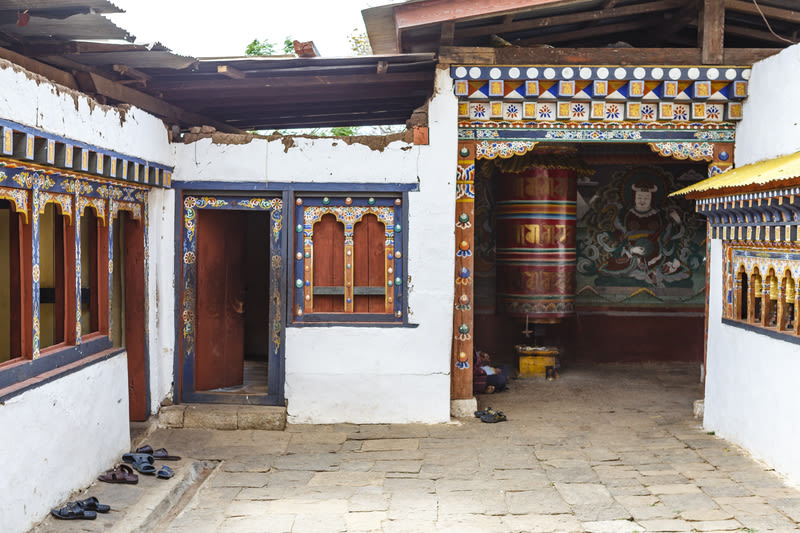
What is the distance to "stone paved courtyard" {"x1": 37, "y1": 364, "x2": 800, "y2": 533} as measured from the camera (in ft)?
15.4

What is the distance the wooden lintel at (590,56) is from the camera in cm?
681

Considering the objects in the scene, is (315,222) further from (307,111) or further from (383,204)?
(307,111)

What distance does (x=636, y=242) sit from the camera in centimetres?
1005

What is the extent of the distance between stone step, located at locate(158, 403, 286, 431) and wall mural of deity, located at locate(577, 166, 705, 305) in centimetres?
496

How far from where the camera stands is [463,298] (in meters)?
7.06

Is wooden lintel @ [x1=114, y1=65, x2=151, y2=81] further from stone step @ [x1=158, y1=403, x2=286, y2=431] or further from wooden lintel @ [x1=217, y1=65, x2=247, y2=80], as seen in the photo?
stone step @ [x1=158, y1=403, x2=286, y2=431]

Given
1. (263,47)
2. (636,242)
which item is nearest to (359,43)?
(263,47)

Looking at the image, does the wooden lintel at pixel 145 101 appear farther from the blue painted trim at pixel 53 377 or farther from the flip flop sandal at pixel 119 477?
the flip flop sandal at pixel 119 477

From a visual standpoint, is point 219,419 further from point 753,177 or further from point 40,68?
point 753,177

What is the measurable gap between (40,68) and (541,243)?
5747 mm

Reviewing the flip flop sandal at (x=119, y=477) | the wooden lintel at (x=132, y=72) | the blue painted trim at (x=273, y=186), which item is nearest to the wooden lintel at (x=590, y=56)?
the blue painted trim at (x=273, y=186)

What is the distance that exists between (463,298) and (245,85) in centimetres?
282

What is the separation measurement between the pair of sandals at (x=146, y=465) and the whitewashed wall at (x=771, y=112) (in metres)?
5.37

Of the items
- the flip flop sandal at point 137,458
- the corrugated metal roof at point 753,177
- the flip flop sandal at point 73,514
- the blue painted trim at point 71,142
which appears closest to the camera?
the blue painted trim at point 71,142
